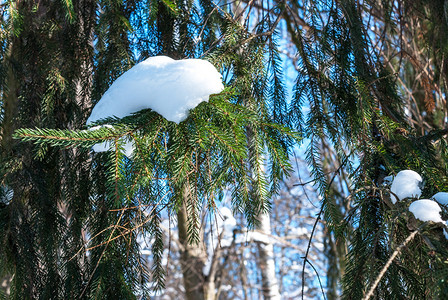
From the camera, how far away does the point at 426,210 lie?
36.5 inches

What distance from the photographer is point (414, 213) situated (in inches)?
37.1

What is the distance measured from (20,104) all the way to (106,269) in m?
0.75

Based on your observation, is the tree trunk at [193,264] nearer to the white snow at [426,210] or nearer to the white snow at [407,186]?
the white snow at [407,186]

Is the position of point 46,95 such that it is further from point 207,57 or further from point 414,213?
point 414,213

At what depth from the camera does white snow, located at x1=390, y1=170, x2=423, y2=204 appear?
41.5 inches

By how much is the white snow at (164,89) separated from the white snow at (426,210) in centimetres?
52

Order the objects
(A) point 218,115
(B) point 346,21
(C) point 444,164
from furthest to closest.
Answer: (B) point 346,21 < (C) point 444,164 < (A) point 218,115

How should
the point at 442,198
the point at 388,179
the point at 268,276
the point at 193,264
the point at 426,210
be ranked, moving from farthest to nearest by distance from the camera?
the point at 193,264 → the point at 268,276 → the point at 388,179 → the point at 442,198 → the point at 426,210

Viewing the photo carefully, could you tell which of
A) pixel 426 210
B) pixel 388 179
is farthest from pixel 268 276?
pixel 426 210

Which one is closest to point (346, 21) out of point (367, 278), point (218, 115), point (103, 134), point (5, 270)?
point (218, 115)

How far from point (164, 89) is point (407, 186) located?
0.65 meters

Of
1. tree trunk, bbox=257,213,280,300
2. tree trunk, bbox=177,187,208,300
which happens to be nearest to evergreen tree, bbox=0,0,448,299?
tree trunk, bbox=177,187,208,300

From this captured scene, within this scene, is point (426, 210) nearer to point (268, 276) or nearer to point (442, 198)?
point (442, 198)

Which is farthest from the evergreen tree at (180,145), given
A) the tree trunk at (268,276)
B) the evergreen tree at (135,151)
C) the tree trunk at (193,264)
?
the tree trunk at (268,276)
